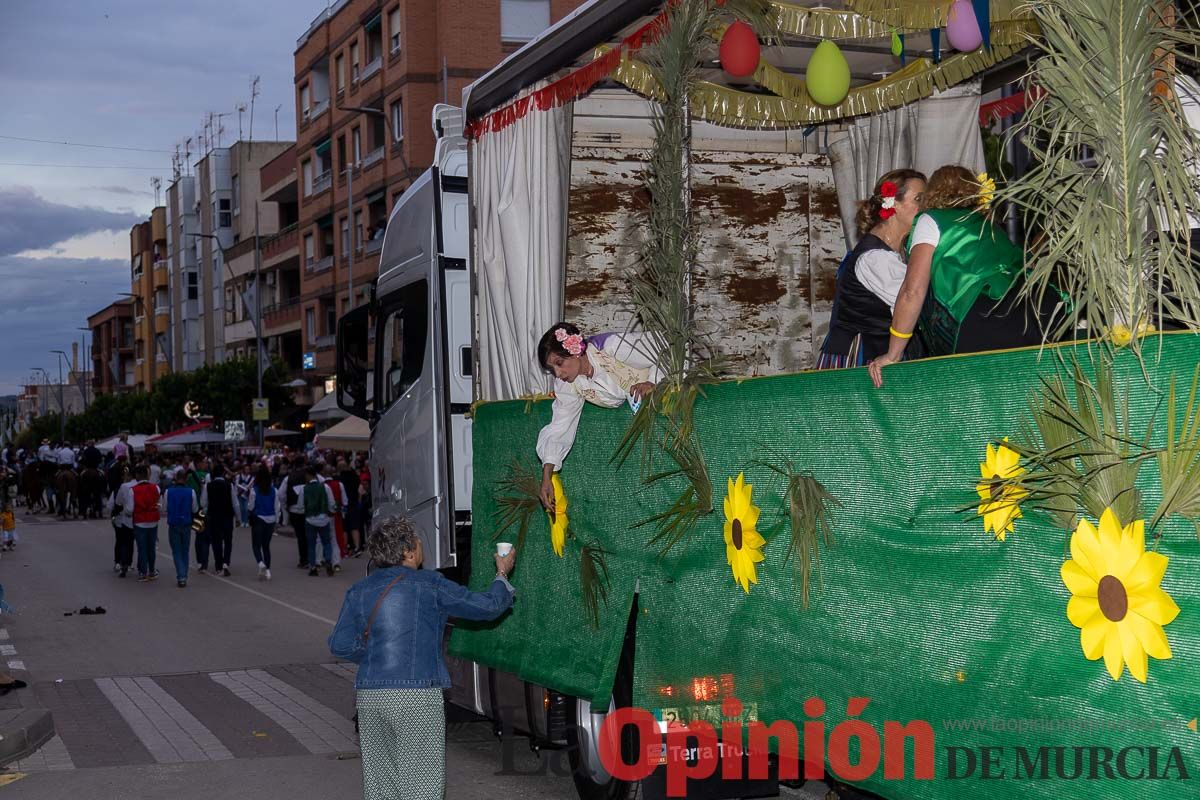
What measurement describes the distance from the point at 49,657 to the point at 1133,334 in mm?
12528

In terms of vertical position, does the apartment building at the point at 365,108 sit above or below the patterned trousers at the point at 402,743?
above

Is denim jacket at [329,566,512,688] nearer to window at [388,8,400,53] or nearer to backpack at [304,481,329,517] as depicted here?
backpack at [304,481,329,517]

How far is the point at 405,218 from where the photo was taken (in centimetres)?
961

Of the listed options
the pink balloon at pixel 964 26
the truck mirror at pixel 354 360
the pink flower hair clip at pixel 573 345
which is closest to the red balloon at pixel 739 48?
the pink balloon at pixel 964 26

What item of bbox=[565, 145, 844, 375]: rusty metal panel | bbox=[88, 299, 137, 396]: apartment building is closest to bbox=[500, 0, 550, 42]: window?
bbox=[565, 145, 844, 375]: rusty metal panel

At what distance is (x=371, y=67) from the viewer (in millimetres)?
50000

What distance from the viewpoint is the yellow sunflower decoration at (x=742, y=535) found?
197 inches

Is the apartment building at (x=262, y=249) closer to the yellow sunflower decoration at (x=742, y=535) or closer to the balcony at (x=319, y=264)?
the balcony at (x=319, y=264)

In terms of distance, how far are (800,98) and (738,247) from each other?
3.25 feet

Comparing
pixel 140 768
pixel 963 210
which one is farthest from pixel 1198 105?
pixel 140 768

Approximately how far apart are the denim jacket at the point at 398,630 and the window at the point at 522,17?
40.9 metres

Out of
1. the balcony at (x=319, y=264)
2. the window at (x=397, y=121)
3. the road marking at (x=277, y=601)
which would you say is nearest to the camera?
the road marking at (x=277, y=601)

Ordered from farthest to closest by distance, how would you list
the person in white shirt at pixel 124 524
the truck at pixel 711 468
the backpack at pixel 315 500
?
the person in white shirt at pixel 124 524 → the backpack at pixel 315 500 → the truck at pixel 711 468

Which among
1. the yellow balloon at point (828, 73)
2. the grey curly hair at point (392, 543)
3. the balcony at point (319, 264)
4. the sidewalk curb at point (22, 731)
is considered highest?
the balcony at point (319, 264)
